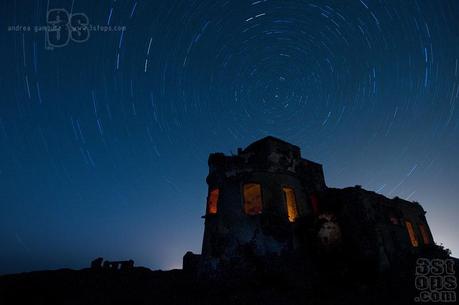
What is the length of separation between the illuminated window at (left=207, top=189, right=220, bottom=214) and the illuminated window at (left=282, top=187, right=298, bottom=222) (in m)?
4.45

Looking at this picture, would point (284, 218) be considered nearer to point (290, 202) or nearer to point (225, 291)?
point (290, 202)

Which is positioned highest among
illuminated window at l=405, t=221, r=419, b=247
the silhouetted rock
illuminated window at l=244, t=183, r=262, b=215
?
illuminated window at l=244, t=183, r=262, b=215

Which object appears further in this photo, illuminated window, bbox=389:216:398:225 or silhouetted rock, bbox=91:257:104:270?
silhouetted rock, bbox=91:257:104:270

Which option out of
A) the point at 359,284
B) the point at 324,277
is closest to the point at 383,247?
the point at 359,284

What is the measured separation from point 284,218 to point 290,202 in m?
1.75

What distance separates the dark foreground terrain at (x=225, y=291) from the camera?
40.0 feet

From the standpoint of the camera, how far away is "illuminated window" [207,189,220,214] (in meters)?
16.9

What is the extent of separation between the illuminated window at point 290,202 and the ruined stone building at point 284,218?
0.20ft

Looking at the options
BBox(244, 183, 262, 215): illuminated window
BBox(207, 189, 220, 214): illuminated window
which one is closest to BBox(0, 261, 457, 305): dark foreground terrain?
BBox(207, 189, 220, 214): illuminated window

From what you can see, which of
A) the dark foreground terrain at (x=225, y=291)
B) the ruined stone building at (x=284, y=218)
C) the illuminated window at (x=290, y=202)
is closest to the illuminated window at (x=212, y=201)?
the ruined stone building at (x=284, y=218)

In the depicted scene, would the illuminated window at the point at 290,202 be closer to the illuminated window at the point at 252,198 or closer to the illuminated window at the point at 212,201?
the illuminated window at the point at 252,198

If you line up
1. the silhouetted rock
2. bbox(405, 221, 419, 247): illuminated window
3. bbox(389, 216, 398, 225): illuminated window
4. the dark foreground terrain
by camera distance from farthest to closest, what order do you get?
the silhouetted rock, bbox(405, 221, 419, 247): illuminated window, bbox(389, 216, 398, 225): illuminated window, the dark foreground terrain

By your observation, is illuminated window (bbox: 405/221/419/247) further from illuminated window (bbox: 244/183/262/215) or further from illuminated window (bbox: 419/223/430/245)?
illuminated window (bbox: 244/183/262/215)

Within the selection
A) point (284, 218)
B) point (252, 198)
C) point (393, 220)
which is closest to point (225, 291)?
point (284, 218)
